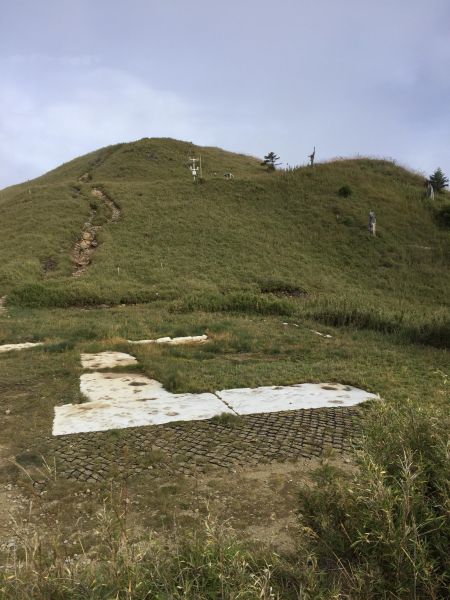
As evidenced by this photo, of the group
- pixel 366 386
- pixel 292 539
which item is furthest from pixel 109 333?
pixel 292 539

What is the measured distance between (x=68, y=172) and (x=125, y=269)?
3148cm

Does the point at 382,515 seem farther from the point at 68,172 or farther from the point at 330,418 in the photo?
the point at 68,172

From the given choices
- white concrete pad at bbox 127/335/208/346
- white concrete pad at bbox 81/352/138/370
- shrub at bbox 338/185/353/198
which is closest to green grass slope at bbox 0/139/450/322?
shrub at bbox 338/185/353/198

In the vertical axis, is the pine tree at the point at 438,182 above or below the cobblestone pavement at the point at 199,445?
above

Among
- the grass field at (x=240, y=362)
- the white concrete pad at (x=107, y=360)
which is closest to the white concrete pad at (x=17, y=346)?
the grass field at (x=240, y=362)

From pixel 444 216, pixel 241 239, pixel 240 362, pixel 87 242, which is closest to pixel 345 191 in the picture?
pixel 444 216

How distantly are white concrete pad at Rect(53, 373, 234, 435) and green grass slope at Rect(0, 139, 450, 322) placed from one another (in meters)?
12.6

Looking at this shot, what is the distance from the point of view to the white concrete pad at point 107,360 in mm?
9434

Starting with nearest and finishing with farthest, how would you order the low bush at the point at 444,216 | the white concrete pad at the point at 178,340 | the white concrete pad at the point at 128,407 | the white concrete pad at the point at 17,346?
the white concrete pad at the point at 128,407 → the white concrete pad at the point at 17,346 → the white concrete pad at the point at 178,340 → the low bush at the point at 444,216

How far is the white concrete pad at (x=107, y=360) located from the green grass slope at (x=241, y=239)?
31.7 ft

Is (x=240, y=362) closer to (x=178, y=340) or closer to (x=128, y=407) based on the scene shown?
(x=178, y=340)

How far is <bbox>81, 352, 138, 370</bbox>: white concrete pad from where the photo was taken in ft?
31.0

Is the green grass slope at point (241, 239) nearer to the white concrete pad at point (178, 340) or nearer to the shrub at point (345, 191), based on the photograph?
the shrub at point (345, 191)

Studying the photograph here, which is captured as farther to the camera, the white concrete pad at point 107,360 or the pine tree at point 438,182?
the pine tree at point 438,182
